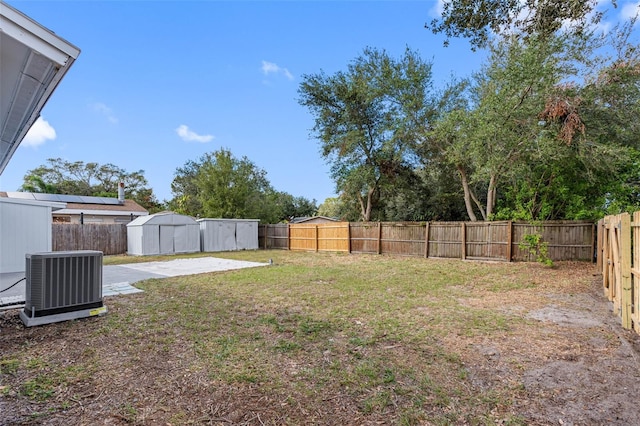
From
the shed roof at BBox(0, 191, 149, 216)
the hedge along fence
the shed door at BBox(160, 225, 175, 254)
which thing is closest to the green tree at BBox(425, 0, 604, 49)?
the hedge along fence

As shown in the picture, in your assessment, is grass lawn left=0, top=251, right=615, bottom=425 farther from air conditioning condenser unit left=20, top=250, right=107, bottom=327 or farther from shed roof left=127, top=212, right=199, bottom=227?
shed roof left=127, top=212, right=199, bottom=227

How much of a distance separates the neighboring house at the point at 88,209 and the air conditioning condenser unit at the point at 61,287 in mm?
18397

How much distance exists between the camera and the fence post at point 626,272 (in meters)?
3.86

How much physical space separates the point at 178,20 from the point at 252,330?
6753mm

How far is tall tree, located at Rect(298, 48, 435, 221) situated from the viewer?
13172mm

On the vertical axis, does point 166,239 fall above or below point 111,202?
below

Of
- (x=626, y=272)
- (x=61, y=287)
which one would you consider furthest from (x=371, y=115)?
(x=61, y=287)

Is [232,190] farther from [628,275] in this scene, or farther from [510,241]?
[628,275]

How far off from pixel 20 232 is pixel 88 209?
15008 millimetres

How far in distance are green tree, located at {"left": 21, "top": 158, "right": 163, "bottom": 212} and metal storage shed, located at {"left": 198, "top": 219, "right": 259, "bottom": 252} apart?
16.4 metres

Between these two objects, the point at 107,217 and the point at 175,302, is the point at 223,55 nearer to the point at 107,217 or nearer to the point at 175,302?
the point at 175,302

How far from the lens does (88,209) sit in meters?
19.9

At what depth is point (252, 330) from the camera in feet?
12.6

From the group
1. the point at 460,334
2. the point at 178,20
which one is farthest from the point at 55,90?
the point at 178,20
